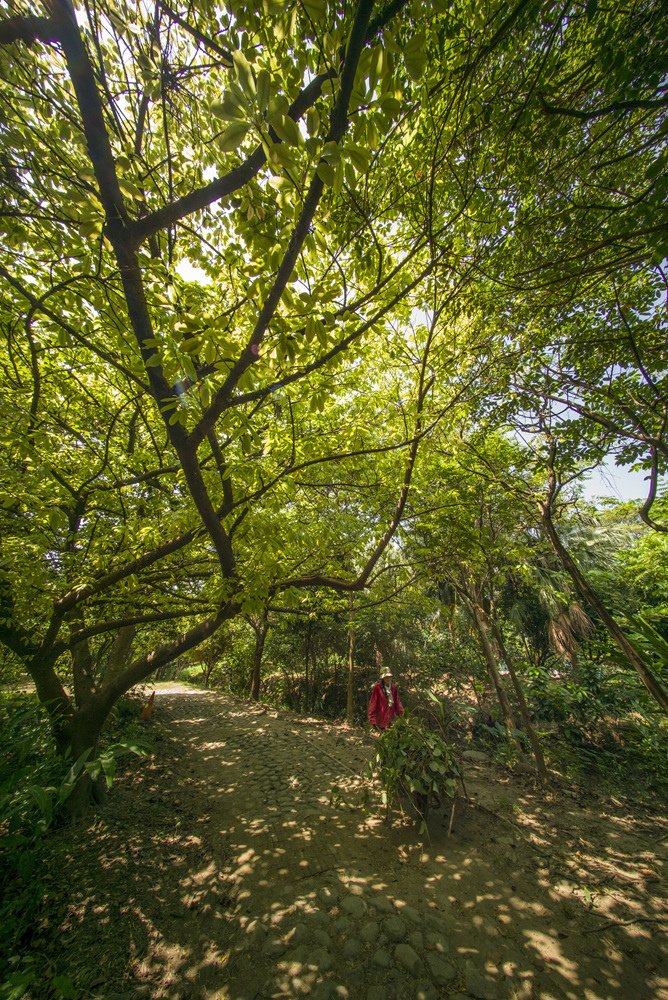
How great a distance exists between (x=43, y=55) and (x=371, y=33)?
3122 millimetres

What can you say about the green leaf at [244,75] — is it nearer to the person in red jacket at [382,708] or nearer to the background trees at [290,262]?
the background trees at [290,262]

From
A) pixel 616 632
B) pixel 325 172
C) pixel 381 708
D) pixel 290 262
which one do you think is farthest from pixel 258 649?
pixel 325 172

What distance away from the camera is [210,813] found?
211 inches

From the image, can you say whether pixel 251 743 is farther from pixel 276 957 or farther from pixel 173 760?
pixel 276 957

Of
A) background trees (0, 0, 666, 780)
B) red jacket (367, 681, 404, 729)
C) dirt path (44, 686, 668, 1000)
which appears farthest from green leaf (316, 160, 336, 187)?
red jacket (367, 681, 404, 729)

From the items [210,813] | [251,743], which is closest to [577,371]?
[210,813]

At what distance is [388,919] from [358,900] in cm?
35

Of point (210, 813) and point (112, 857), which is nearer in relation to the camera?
point (112, 857)

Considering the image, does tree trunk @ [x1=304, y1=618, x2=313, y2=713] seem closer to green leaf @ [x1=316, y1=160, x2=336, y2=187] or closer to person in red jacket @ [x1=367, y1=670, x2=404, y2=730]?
person in red jacket @ [x1=367, y1=670, x2=404, y2=730]

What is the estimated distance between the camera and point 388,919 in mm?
3186

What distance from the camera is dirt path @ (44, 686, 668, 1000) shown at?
108 inches

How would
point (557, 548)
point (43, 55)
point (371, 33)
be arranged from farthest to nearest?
point (557, 548)
point (43, 55)
point (371, 33)

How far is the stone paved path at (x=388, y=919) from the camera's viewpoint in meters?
2.69

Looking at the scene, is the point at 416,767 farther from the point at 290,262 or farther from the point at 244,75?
the point at 244,75
